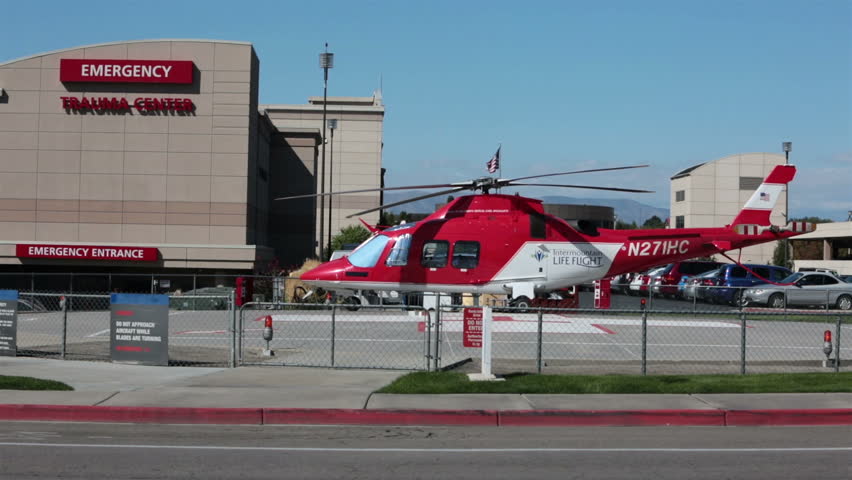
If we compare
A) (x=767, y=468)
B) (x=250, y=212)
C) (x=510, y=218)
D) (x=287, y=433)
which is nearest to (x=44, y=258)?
(x=250, y=212)

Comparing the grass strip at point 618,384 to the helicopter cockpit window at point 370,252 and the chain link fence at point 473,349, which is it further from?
the helicopter cockpit window at point 370,252

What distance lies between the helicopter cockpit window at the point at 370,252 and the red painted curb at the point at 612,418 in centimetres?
1369

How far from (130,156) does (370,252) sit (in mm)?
28945

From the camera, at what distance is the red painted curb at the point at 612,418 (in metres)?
12.0

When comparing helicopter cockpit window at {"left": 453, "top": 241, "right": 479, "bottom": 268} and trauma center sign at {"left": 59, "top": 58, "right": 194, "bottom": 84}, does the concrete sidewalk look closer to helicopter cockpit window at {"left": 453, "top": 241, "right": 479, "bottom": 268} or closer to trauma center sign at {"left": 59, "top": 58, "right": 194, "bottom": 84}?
helicopter cockpit window at {"left": 453, "top": 241, "right": 479, "bottom": 268}

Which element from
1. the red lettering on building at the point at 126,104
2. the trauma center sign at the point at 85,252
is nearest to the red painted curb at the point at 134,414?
the trauma center sign at the point at 85,252

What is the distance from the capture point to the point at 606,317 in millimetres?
28953

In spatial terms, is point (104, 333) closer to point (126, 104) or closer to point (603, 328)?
point (603, 328)

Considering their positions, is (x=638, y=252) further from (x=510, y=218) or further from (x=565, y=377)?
(x=565, y=377)

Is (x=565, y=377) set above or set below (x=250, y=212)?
below

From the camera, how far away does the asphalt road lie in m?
8.79

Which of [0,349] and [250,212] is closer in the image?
[0,349]

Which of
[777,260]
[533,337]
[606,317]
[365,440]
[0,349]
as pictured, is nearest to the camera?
[365,440]

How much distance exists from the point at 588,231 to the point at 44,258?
35078mm
